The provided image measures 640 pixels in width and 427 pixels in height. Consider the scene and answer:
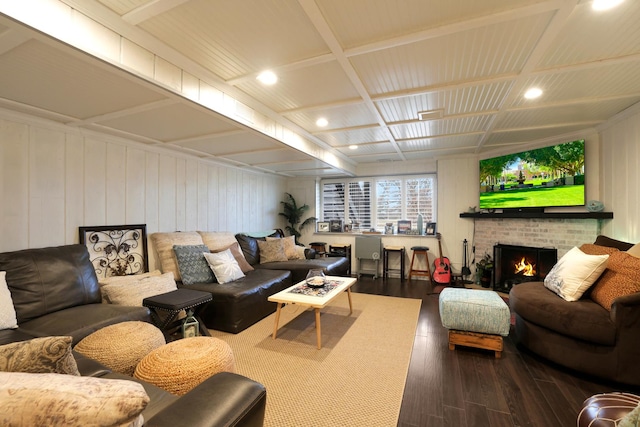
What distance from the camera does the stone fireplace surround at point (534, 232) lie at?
3703mm

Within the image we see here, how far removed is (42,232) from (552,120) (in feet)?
18.3

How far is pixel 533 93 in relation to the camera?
2.51 meters

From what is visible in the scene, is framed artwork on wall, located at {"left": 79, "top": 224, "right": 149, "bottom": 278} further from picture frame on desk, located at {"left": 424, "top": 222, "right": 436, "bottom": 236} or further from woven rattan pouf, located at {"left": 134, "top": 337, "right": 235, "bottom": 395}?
picture frame on desk, located at {"left": 424, "top": 222, "right": 436, "bottom": 236}

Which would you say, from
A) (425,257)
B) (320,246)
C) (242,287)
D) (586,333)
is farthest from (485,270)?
(242,287)

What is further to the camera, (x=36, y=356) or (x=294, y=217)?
(x=294, y=217)

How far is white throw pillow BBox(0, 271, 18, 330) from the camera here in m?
1.88

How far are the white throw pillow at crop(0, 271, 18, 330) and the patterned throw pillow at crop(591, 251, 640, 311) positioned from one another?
170 inches

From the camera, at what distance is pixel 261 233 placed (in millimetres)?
5434

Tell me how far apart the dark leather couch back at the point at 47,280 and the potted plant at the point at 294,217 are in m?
4.10

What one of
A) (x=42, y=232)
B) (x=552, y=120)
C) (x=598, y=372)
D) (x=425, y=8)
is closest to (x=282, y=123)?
(x=425, y=8)

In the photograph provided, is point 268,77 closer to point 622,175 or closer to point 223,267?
point 223,267

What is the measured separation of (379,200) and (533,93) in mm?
3772

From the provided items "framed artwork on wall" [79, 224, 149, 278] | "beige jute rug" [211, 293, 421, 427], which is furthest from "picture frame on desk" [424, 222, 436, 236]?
"framed artwork on wall" [79, 224, 149, 278]

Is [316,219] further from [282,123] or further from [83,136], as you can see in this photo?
[83,136]
